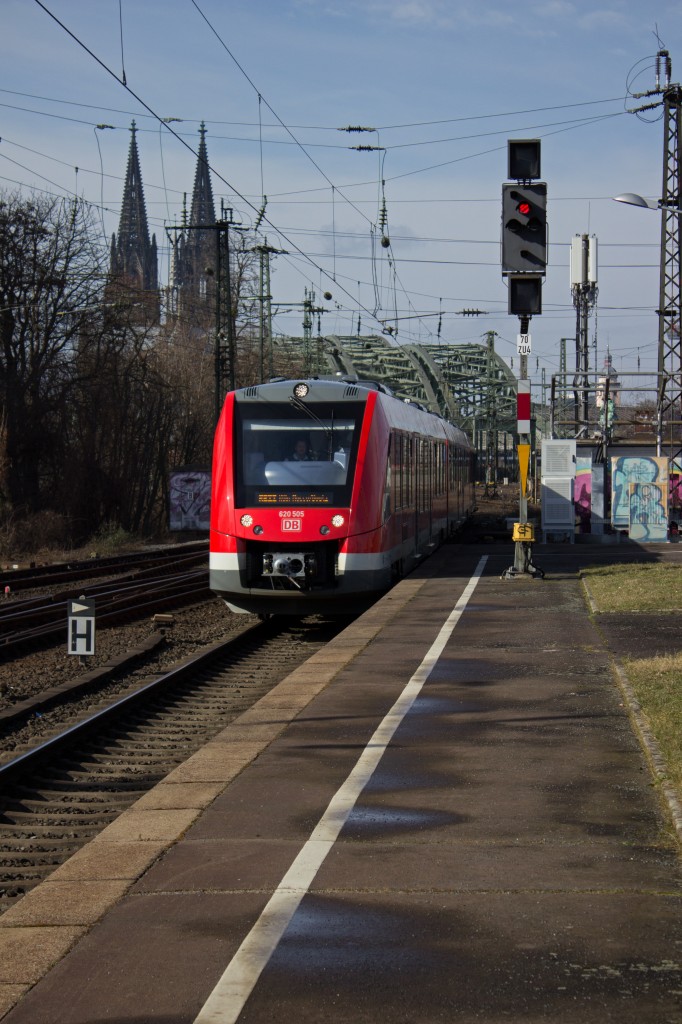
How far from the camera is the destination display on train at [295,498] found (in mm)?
15602

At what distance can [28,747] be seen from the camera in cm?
948

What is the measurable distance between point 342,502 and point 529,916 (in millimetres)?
10988

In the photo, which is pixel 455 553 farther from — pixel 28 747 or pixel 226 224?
pixel 226 224

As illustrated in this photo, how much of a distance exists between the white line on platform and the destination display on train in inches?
270

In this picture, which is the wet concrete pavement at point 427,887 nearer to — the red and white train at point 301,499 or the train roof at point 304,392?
the red and white train at point 301,499

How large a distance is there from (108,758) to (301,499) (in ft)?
21.7

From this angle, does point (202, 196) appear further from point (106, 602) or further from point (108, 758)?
point (108, 758)

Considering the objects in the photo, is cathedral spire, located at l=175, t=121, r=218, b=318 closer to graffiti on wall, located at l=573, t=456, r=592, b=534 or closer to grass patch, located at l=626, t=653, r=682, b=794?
graffiti on wall, located at l=573, t=456, r=592, b=534

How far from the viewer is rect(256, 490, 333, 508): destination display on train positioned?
51.2 feet

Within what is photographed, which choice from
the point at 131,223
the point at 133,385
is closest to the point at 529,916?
the point at 133,385

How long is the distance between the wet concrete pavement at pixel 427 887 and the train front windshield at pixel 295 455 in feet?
21.5

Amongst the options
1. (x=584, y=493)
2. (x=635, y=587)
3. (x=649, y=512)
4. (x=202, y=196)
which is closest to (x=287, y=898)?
(x=635, y=587)

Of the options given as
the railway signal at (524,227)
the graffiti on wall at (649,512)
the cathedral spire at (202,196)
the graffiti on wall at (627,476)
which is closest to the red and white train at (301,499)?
the railway signal at (524,227)

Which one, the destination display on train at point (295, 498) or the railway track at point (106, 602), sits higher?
the destination display on train at point (295, 498)
